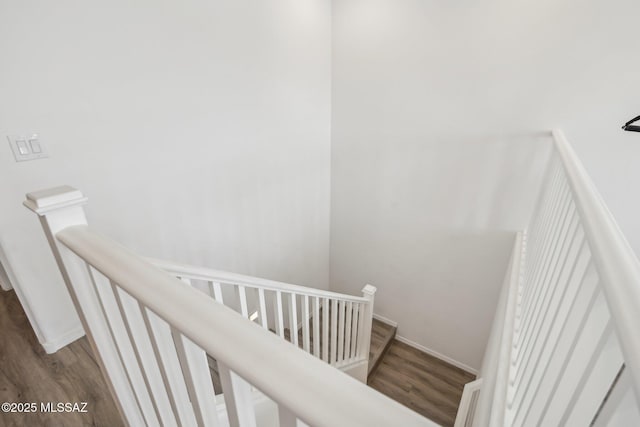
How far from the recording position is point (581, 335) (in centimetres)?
55

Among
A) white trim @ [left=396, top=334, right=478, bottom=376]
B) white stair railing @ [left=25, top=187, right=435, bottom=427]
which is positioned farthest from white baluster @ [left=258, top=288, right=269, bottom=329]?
white trim @ [left=396, top=334, right=478, bottom=376]

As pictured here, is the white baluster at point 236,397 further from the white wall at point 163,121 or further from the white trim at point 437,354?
the white trim at point 437,354

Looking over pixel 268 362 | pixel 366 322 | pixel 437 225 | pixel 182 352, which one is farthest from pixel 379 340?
pixel 268 362

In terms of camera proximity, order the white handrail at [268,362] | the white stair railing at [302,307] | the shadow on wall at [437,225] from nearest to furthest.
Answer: the white handrail at [268,362] → the white stair railing at [302,307] → the shadow on wall at [437,225]

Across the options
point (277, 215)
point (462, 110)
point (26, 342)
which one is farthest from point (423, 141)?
point (26, 342)

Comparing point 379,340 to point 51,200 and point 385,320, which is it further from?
point 51,200

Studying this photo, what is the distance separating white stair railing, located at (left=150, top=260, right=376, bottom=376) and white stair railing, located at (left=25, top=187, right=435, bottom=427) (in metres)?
0.25

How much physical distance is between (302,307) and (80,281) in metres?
1.07

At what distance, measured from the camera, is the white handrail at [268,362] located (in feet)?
1.02

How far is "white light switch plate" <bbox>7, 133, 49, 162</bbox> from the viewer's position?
129 cm

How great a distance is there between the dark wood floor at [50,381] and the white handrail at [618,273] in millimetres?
1858

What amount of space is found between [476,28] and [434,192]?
142 centimetres

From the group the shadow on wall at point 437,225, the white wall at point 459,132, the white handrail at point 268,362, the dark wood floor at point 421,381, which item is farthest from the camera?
the dark wood floor at point 421,381

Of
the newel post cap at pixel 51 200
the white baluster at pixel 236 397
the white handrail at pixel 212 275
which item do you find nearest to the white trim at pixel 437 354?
the white handrail at pixel 212 275
